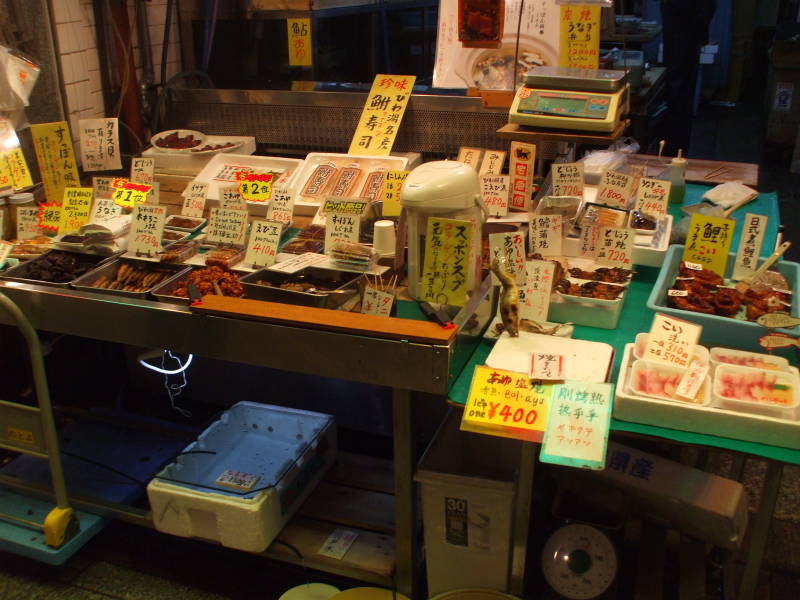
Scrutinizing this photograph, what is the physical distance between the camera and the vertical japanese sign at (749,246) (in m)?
2.40

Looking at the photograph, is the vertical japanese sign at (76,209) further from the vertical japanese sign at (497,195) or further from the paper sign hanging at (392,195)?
the vertical japanese sign at (497,195)

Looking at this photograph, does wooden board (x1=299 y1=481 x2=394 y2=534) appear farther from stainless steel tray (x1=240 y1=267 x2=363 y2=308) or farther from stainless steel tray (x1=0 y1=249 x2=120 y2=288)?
stainless steel tray (x1=0 y1=249 x2=120 y2=288)

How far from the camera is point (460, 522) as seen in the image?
7.42 feet

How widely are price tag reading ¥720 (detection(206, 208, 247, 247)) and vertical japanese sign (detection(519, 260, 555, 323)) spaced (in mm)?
1002

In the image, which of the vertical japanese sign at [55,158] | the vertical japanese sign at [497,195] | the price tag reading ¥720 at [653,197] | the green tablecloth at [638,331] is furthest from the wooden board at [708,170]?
the vertical japanese sign at [55,158]

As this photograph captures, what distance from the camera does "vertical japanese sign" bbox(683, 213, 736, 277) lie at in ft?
7.89

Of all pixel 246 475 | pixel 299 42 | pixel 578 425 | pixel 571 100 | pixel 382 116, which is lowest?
pixel 246 475

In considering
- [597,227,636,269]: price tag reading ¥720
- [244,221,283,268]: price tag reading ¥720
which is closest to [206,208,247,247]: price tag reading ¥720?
[244,221,283,268]: price tag reading ¥720

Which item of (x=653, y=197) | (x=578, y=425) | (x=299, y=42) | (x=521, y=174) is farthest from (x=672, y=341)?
(x=299, y=42)

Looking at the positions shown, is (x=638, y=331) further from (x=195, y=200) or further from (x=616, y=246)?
(x=195, y=200)

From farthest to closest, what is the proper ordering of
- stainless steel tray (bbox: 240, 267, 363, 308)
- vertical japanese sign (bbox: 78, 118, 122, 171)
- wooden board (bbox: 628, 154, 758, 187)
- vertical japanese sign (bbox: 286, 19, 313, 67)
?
1. vertical japanese sign (bbox: 286, 19, 313, 67)
2. wooden board (bbox: 628, 154, 758, 187)
3. vertical japanese sign (bbox: 78, 118, 122, 171)
4. stainless steel tray (bbox: 240, 267, 363, 308)

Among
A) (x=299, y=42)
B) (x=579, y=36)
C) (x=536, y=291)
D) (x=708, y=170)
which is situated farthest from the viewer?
(x=299, y=42)

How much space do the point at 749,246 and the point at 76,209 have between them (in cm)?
240

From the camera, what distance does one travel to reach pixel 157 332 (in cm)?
228
